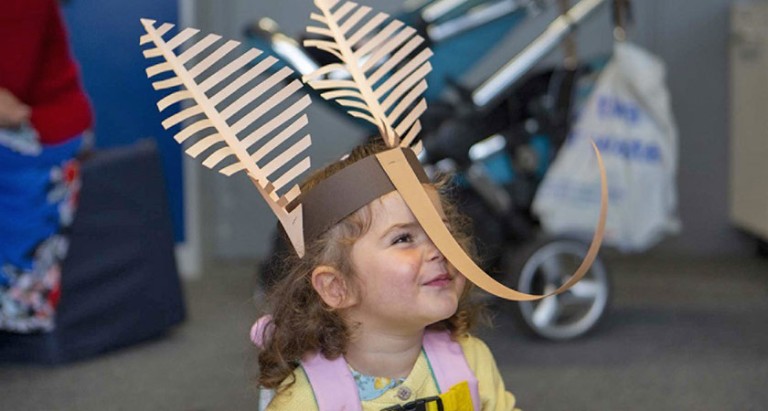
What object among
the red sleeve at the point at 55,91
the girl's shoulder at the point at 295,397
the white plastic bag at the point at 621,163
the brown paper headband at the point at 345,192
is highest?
the red sleeve at the point at 55,91

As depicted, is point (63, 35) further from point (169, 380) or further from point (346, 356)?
point (346, 356)

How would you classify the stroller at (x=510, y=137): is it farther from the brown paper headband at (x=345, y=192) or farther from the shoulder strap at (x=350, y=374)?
the brown paper headband at (x=345, y=192)

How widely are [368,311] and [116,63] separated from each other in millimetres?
2703

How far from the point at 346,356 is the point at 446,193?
27 cm

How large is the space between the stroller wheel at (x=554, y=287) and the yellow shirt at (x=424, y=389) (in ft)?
4.78

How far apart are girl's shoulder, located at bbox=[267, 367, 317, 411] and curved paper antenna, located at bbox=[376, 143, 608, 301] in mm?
249

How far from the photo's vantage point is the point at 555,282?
10.2 ft

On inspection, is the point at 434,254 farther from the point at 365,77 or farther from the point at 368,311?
the point at 365,77

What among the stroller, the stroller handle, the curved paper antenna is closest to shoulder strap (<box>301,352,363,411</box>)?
the curved paper antenna

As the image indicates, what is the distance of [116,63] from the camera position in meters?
3.92

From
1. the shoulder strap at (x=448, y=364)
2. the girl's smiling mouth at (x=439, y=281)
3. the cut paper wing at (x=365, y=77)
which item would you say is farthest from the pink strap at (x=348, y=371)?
the cut paper wing at (x=365, y=77)

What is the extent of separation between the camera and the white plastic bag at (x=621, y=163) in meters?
3.17

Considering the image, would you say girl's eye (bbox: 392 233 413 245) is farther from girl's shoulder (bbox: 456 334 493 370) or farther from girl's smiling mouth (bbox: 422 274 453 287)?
girl's shoulder (bbox: 456 334 493 370)

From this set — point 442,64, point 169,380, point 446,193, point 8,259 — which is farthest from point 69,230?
point 446,193
